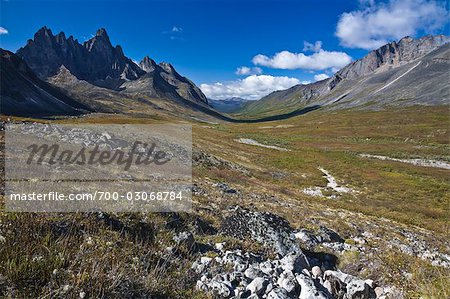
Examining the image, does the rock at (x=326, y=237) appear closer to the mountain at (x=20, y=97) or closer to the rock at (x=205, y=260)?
the rock at (x=205, y=260)

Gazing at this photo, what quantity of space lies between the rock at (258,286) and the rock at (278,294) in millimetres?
286

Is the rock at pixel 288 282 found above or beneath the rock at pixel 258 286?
beneath

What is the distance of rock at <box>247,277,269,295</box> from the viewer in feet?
23.0

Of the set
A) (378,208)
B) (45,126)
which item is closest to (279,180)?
(378,208)

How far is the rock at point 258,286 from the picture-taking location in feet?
23.0

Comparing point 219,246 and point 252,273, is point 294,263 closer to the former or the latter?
point 252,273

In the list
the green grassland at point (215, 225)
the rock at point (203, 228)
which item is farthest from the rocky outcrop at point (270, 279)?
the rock at point (203, 228)

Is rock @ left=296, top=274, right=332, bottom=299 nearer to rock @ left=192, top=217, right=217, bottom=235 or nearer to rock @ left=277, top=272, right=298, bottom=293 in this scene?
rock @ left=277, top=272, right=298, bottom=293

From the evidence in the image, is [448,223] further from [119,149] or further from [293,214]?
[119,149]

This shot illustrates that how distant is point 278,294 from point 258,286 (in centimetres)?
55

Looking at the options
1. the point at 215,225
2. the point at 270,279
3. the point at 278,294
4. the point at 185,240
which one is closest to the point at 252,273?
the point at 270,279

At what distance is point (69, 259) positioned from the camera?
5.54 m

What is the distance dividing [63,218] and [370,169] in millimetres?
64851

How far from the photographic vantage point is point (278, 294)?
6.77 meters
